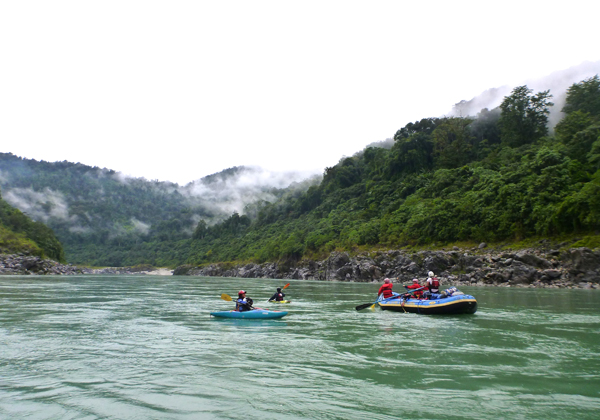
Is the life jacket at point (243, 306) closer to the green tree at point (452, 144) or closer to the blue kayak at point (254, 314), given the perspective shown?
the blue kayak at point (254, 314)

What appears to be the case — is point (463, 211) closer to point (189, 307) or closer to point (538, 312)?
point (538, 312)

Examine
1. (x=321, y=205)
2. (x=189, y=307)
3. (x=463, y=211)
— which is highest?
(x=321, y=205)

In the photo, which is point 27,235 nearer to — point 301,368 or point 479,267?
point 479,267

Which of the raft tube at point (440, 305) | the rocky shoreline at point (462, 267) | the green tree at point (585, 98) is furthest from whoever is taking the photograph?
the green tree at point (585, 98)

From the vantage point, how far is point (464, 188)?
72812 millimetres

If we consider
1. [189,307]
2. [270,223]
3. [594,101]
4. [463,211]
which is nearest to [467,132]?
[594,101]

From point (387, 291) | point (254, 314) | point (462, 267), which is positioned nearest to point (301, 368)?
point (254, 314)

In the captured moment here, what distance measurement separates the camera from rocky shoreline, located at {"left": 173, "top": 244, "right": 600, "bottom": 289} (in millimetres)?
39225

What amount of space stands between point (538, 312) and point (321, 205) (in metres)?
104

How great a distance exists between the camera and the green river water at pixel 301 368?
7500mm

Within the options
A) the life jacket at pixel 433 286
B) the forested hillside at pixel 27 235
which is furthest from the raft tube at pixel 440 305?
the forested hillside at pixel 27 235

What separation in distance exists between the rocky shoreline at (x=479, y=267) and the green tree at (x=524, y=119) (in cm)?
3950

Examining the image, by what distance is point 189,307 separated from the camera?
84.0 ft

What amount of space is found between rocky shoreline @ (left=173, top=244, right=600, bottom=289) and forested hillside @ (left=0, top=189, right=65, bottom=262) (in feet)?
228
